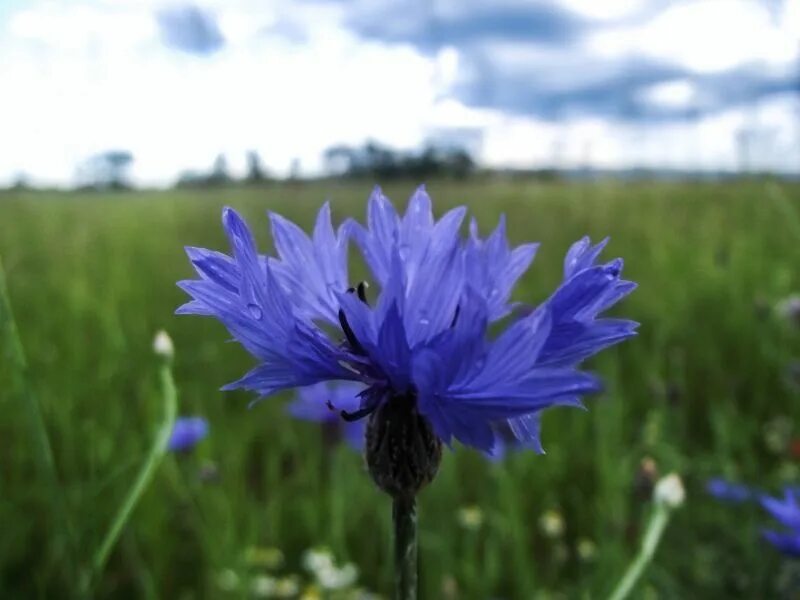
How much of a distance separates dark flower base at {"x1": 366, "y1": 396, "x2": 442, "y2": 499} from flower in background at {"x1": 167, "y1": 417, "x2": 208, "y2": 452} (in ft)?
3.01

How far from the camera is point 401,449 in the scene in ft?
1.25

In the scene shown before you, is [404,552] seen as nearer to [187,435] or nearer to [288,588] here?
[288,588]

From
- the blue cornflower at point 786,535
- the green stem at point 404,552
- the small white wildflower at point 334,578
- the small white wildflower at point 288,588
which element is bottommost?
the small white wildflower at point 288,588

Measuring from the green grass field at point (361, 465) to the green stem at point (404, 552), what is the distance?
0.90ft

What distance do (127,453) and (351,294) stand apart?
3.41 feet

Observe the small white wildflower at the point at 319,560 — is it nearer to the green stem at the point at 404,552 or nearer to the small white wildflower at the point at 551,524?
the small white wildflower at the point at 551,524

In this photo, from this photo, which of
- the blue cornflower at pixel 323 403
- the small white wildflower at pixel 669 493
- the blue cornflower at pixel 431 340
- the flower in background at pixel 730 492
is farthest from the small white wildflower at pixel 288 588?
the blue cornflower at pixel 431 340

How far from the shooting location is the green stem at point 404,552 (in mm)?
326

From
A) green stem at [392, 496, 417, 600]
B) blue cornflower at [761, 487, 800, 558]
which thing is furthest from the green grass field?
green stem at [392, 496, 417, 600]

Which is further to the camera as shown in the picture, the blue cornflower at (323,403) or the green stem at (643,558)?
the blue cornflower at (323,403)

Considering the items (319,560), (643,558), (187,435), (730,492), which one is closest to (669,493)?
(643,558)

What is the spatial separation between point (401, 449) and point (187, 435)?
97cm

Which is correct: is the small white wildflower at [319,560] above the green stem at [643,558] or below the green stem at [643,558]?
below

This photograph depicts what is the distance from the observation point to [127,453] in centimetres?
132
